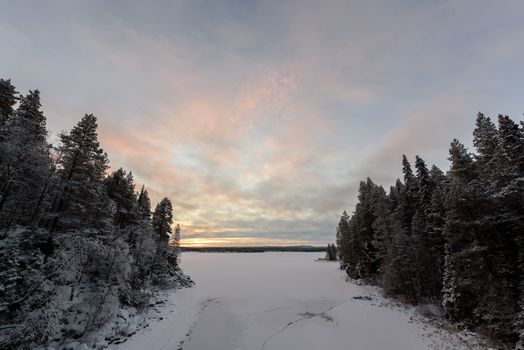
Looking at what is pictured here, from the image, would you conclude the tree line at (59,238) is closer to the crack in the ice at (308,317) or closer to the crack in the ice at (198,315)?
the crack in the ice at (198,315)

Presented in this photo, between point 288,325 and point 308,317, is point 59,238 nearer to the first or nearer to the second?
point 288,325

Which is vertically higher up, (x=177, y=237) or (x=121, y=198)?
(x=121, y=198)

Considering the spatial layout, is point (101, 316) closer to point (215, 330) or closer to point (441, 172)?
point (215, 330)

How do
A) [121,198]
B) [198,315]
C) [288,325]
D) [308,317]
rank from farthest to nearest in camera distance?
[121,198], [198,315], [308,317], [288,325]

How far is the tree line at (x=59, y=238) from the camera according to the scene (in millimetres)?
14539

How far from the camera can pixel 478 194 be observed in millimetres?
20500

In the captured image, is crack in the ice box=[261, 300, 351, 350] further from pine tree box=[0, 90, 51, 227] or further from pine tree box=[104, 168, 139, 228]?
pine tree box=[104, 168, 139, 228]

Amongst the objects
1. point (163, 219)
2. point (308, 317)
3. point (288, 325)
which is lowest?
point (288, 325)

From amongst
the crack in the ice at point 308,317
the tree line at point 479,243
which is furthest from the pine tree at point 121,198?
the tree line at point 479,243

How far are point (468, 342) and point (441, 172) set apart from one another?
24706 mm

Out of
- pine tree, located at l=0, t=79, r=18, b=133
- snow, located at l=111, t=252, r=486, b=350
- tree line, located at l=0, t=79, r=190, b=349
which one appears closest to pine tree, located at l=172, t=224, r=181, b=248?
tree line, located at l=0, t=79, r=190, b=349

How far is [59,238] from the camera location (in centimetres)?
1906

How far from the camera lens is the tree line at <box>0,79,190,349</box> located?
1454cm

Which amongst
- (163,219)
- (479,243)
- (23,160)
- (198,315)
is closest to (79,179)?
(23,160)
